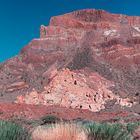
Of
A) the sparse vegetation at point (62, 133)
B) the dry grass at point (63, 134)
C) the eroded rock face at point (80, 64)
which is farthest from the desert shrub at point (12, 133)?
the eroded rock face at point (80, 64)

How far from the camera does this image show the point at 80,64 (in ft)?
260

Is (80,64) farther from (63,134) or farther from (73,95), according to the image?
(63,134)

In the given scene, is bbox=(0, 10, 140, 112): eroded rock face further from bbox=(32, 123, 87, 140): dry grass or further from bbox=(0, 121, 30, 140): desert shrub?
bbox=(0, 121, 30, 140): desert shrub

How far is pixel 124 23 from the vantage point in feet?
353

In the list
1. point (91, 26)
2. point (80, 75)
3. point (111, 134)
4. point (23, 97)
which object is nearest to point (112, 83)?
point (80, 75)

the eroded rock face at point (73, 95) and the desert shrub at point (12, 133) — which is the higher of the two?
the eroded rock face at point (73, 95)

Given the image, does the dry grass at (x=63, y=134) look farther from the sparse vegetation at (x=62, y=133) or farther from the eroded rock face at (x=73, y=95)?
the eroded rock face at (x=73, y=95)

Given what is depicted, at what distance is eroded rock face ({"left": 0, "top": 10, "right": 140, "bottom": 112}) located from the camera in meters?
64.1

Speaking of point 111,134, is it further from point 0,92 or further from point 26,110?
point 0,92

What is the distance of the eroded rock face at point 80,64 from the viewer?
6406cm

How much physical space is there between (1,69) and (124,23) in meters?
38.3

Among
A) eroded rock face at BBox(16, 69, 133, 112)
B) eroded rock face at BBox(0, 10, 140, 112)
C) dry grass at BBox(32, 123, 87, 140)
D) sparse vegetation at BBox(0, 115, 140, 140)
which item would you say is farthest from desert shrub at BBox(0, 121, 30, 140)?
eroded rock face at BBox(0, 10, 140, 112)

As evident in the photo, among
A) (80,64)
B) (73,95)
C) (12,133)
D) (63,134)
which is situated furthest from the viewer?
(80,64)

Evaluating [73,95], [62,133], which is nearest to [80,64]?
[73,95]
